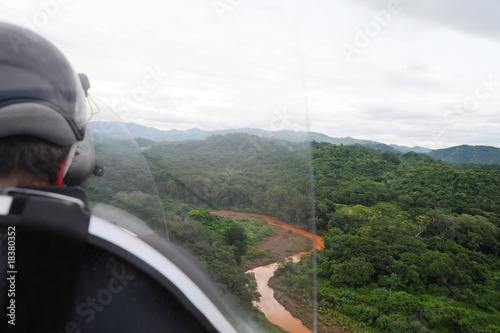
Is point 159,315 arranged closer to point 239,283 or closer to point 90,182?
point 239,283

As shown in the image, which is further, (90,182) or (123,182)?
(123,182)

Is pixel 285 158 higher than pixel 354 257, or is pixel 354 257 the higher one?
pixel 285 158

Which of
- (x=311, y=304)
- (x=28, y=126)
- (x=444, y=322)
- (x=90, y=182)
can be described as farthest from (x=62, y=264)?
(x=444, y=322)

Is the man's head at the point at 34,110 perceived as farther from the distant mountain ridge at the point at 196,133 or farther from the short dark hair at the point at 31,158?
the distant mountain ridge at the point at 196,133

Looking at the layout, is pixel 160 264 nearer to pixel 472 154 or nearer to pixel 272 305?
pixel 272 305

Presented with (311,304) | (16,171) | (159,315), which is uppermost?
(16,171)

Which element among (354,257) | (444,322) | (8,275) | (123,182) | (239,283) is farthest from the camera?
(354,257)

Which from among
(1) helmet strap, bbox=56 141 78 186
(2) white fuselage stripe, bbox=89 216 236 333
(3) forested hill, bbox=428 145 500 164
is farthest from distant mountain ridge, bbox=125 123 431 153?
(3) forested hill, bbox=428 145 500 164

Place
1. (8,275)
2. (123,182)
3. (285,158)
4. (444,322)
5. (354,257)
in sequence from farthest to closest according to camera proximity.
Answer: (354,257) < (444,322) < (285,158) < (123,182) < (8,275)
